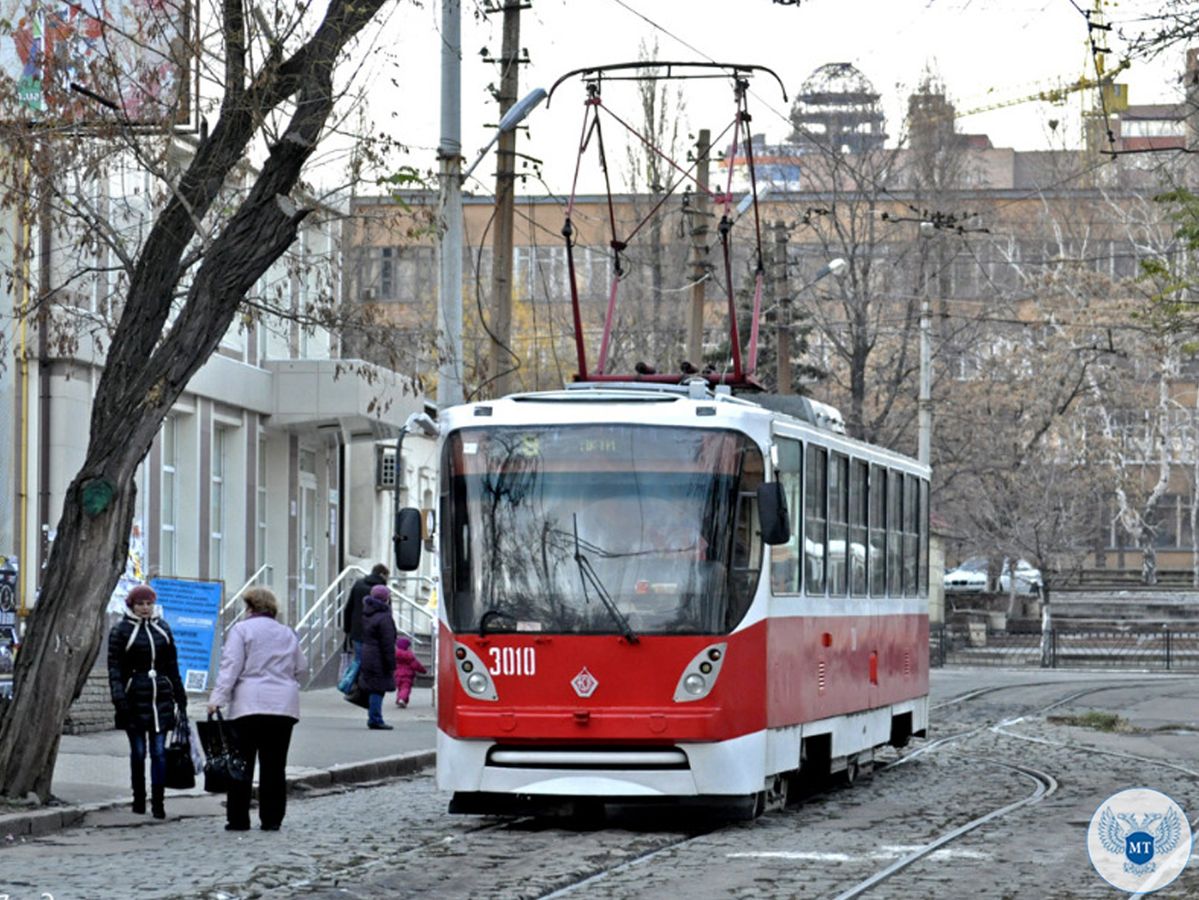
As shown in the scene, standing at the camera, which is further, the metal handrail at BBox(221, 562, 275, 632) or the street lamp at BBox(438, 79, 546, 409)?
the metal handrail at BBox(221, 562, 275, 632)

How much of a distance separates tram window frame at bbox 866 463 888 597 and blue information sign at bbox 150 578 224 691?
936cm

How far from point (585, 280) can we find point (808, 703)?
189 feet

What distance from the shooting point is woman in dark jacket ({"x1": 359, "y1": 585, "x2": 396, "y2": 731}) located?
25875mm

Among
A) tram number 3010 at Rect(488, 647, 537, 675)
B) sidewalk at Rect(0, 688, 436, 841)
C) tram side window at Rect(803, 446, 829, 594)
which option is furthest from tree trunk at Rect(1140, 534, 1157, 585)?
tram number 3010 at Rect(488, 647, 537, 675)

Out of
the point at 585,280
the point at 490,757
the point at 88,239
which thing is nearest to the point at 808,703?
the point at 490,757

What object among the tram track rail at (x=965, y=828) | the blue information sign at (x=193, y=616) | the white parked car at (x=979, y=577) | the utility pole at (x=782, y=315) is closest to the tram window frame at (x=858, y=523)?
the tram track rail at (x=965, y=828)

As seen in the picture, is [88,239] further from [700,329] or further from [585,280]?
[585,280]

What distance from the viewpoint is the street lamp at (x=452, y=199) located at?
24.1 metres

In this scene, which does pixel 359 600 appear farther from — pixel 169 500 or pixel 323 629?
pixel 323 629

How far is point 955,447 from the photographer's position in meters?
62.8

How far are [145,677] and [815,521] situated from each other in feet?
16.7

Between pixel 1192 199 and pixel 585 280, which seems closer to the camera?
pixel 1192 199

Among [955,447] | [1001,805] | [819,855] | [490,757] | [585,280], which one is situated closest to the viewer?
[819,855]

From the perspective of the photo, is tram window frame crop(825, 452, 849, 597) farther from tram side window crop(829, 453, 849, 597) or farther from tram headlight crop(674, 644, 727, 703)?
tram headlight crop(674, 644, 727, 703)
